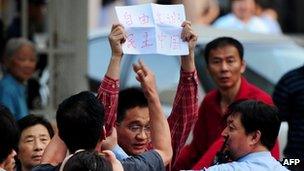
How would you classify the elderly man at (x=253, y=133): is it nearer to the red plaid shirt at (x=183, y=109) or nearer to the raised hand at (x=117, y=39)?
the red plaid shirt at (x=183, y=109)

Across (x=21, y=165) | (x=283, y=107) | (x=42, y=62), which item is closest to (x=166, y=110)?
(x=42, y=62)

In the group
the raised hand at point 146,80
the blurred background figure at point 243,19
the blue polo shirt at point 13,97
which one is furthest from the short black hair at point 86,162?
the blurred background figure at point 243,19

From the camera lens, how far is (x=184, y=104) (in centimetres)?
632

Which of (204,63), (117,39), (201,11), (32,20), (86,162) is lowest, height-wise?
(201,11)

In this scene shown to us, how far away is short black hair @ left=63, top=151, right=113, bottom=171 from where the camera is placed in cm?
477

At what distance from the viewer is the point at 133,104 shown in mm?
6406

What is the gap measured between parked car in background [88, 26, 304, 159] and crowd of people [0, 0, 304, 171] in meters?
2.10

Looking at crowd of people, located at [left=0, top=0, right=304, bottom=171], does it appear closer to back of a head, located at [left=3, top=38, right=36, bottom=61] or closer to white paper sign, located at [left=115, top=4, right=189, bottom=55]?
white paper sign, located at [left=115, top=4, right=189, bottom=55]

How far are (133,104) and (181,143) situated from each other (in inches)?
12.9

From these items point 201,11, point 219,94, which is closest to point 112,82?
point 219,94

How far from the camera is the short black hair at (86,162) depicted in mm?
4766

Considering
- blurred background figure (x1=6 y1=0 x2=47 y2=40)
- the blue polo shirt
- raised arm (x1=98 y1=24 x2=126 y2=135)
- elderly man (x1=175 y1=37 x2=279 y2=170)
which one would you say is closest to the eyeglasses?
raised arm (x1=98 y1=24 x2=126 y2=135)

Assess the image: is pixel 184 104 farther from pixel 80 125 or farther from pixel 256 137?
pixel 80 125

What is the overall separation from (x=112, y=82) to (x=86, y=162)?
44.2 inches
